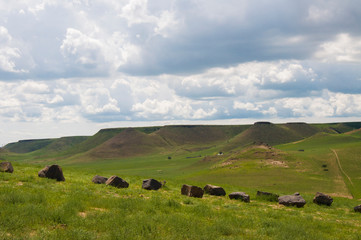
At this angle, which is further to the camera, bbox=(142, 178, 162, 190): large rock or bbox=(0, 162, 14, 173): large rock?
bbox=(142, 178, 162, 190): large rock

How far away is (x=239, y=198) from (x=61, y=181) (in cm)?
1536

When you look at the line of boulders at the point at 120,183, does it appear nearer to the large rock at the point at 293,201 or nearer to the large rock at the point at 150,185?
the large rock at the point at 150,185

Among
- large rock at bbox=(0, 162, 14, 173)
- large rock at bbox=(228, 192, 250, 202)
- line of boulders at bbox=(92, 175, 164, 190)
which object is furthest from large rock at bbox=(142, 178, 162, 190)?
large rock at bbox=(0, 162, 14, 173)

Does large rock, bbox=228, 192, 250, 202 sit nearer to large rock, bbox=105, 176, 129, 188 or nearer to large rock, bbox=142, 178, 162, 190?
large rock, bbox=142, 178, 162, 190

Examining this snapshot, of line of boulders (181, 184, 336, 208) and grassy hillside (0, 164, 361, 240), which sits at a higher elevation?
grassy hillside (0, 164, 361, 240)

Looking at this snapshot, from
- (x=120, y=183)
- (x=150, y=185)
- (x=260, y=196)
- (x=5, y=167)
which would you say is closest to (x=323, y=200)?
(x=260, y=196)

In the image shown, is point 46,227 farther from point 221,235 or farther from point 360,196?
point 360,196

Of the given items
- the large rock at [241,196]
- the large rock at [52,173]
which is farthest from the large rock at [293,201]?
the large rock at [52,173]

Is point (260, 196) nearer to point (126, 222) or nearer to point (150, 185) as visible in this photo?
point (150, 185)

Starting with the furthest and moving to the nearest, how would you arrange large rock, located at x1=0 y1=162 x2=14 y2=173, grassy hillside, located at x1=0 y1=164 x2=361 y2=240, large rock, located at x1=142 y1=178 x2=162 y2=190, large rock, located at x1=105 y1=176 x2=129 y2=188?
large rock, located at x1=142 y1=178 x2=162 y2=190
large rock, located at x1=105 y1=176 x2=129 y2=188
large rock, located at x1=0 y1=162 x2=14 y2=173
grassy hillside, located at x1=0 y1=164 x2=361 y2=240

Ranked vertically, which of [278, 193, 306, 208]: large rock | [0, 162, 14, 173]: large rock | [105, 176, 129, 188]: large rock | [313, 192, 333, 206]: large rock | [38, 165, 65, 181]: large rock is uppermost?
[0, 162, 14, 173]: large rock

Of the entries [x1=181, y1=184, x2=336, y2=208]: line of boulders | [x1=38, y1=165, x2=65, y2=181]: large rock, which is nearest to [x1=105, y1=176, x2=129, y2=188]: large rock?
[x1=38, y1=165, x2=65, y2=181]: large rock

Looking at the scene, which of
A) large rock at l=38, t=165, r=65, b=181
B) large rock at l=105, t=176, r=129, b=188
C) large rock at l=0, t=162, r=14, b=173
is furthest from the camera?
large rock at l=105, t=176, r=129, b=188

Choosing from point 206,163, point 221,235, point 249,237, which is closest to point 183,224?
point 221,235
